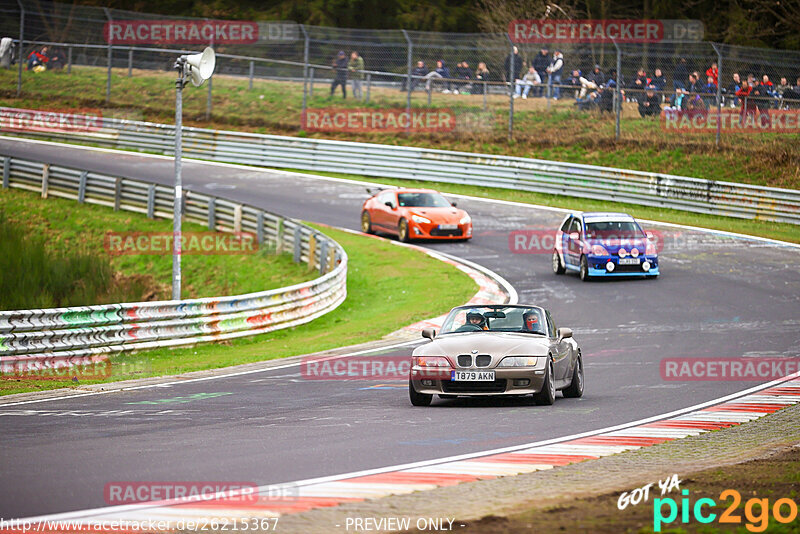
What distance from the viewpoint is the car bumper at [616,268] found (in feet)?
78.9

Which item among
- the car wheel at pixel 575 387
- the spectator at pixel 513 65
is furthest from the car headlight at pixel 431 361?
the spectator at pixel 513 65

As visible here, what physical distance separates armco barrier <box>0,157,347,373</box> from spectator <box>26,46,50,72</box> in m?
17.4

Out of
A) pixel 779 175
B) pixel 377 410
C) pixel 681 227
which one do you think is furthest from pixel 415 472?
pixel 779 175

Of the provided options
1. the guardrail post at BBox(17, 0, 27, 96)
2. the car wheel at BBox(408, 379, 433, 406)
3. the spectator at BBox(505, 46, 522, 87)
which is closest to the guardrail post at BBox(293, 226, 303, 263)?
the spectator at BBox(505, 46, 522, 87)

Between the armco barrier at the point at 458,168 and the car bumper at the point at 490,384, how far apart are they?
21.7 m

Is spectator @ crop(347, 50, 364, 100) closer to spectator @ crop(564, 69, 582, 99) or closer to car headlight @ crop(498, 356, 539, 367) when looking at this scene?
spectator @ crop(564, 69, 582, 99)

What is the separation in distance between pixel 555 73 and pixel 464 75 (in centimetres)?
328

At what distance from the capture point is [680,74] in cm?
3472

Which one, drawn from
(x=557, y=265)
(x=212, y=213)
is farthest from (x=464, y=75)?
(x=557, y=265)

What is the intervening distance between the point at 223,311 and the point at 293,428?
30.9ft

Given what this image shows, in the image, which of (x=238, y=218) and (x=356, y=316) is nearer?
(x=356, y=316)

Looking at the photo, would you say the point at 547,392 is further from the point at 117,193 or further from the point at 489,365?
the point at 117,193

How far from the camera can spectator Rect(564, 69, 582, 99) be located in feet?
122

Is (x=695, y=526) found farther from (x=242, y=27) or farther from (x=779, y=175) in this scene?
(x=242, y=27)
